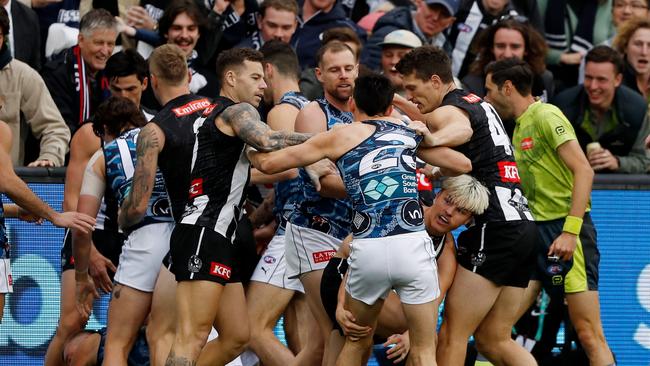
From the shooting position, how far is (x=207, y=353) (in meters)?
9.23

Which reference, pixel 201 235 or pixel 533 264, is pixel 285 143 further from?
pixel 533 264

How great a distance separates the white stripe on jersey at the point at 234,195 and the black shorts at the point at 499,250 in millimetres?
1670

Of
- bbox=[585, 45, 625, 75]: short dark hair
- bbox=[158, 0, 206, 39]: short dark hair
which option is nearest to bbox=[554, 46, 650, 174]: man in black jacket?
bbox=[585, 45, 625, 75]: short dark hair

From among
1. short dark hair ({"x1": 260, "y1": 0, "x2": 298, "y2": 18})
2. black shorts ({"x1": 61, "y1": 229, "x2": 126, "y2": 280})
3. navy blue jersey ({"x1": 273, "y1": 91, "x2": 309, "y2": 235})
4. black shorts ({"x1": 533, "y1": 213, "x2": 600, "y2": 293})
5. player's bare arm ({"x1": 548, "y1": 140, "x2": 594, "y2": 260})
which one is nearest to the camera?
navy blue jersey ({"x1": 273, "y1": 91, "x2": 309, "y2": 235})

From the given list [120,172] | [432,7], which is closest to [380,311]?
[120,172]

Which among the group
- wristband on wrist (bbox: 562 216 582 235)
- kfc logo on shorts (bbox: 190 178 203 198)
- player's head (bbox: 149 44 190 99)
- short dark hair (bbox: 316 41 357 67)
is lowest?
wristband on wrist (bbox: 562 216 582 235)

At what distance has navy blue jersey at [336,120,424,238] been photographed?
8492 millimetres

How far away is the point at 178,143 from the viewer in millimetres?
9133

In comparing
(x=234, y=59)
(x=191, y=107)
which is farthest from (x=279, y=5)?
(x=191, y=107)

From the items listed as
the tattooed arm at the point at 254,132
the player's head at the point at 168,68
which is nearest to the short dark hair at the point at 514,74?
the tattooed arm at the point at 254,132

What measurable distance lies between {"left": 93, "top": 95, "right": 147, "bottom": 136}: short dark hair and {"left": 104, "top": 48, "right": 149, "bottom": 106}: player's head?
0.54m

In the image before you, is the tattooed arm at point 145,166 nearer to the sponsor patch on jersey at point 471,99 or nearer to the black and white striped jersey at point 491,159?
the black and white striped jersey at point 491,159

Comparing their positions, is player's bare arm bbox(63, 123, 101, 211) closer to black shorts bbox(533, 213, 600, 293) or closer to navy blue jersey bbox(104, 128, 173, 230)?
navy blue jersey bbox(104, 128, 173, 230)

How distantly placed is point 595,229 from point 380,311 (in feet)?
8.78
